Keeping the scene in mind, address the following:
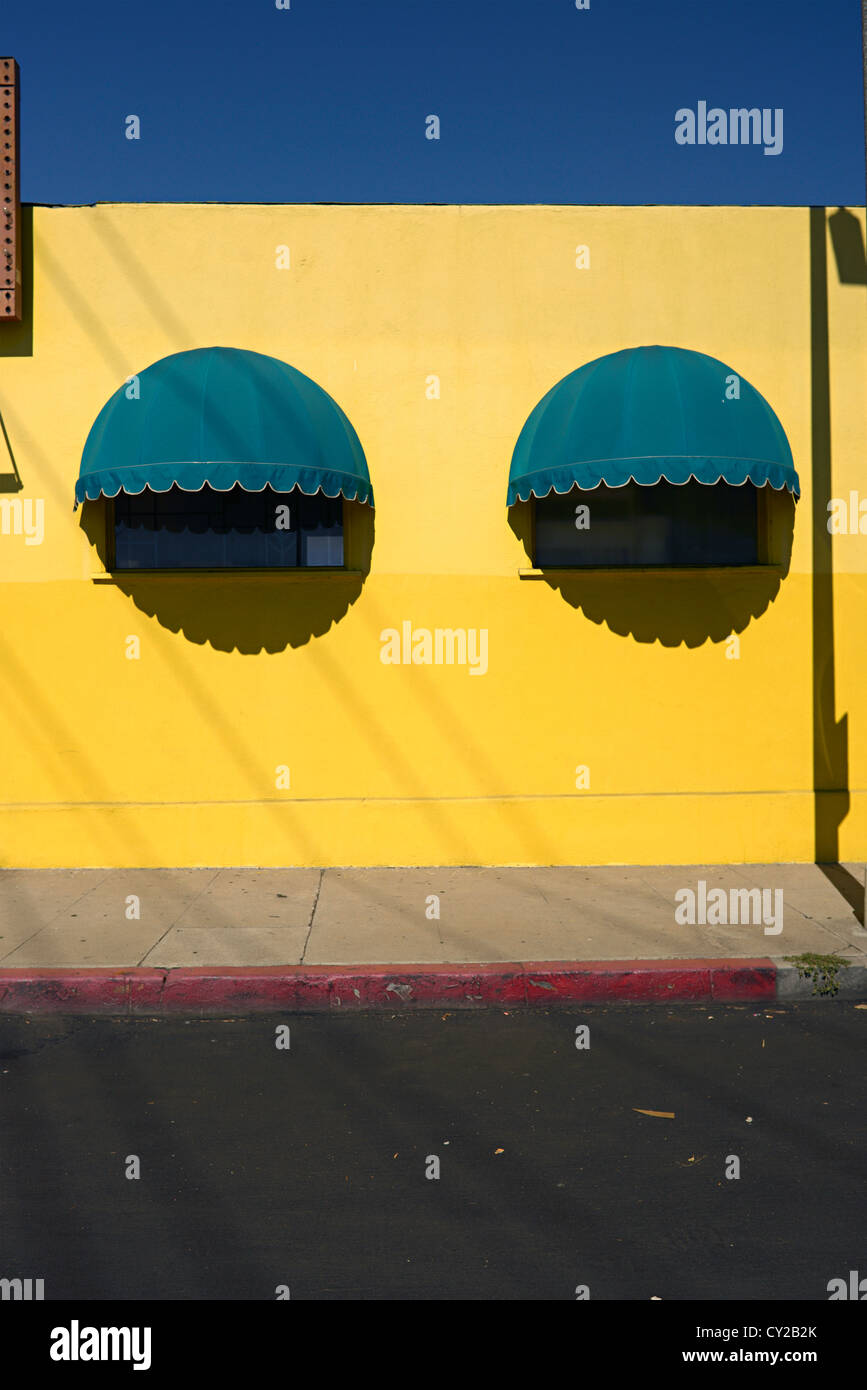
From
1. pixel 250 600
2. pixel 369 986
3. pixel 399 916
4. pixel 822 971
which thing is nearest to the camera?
pixel 369 986

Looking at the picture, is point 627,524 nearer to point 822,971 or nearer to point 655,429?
point 655,429

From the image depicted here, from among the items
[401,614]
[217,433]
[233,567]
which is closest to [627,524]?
[401,614]

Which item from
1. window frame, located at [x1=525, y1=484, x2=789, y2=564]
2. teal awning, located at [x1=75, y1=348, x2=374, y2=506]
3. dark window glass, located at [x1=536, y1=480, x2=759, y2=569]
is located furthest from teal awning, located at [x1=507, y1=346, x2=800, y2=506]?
teal awning, located at [x1=75, y1=348, x2=374, y2=506]

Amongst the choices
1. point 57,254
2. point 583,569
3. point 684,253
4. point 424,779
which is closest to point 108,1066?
point 424,779

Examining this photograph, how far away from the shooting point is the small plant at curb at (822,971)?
6.45 m

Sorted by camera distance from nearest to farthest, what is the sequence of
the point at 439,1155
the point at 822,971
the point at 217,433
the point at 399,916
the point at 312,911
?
the point at 439,1155 → the point at 822,971 → the point at 399,916 → the point at 312,911 → the point at 217,433

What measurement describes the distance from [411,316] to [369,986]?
20.8 feet

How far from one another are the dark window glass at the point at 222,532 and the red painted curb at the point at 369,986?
14.4 feet

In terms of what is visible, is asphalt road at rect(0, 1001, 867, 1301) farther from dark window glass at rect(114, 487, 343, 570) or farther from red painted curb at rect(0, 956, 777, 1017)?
dark window glass at rect(114, 487, 343, 570)

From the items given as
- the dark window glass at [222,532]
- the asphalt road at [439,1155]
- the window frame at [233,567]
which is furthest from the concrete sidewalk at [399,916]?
the dark window glass at [222,532]

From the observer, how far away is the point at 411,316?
955cm

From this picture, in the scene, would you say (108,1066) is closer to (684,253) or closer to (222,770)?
(222,770)

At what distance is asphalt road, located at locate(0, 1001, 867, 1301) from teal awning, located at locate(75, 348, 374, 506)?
14.0 ft

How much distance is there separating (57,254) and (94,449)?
7.75ft
